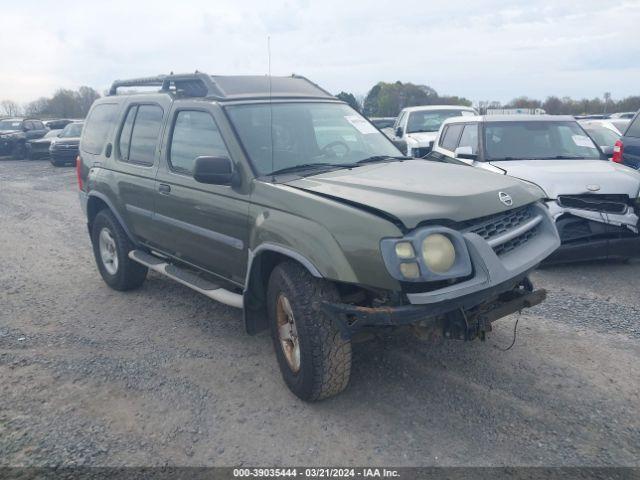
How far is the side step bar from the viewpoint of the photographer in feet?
13.4

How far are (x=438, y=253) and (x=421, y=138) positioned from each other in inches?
378

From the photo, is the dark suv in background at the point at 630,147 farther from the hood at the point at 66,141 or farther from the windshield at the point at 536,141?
the hood at the point at 66,141

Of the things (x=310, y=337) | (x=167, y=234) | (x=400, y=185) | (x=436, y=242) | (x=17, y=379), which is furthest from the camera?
(x=167, y=234)

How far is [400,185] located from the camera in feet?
11.5

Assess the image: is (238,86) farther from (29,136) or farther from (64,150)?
(29,136)

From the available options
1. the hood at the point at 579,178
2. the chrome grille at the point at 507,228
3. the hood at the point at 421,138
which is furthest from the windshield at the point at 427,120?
the chrome grille at the point at 507,228

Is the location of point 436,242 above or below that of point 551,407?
above

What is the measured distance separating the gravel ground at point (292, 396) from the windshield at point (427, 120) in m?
8.09

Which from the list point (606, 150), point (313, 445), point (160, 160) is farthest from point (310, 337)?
point (606, 150)

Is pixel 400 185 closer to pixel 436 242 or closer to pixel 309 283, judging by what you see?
pixel 436 242

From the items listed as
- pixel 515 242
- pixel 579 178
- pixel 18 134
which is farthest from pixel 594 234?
pixel 18 134

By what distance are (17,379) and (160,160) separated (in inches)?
80.1

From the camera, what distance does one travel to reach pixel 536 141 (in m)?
7.18

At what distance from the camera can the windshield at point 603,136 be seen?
11086mm
